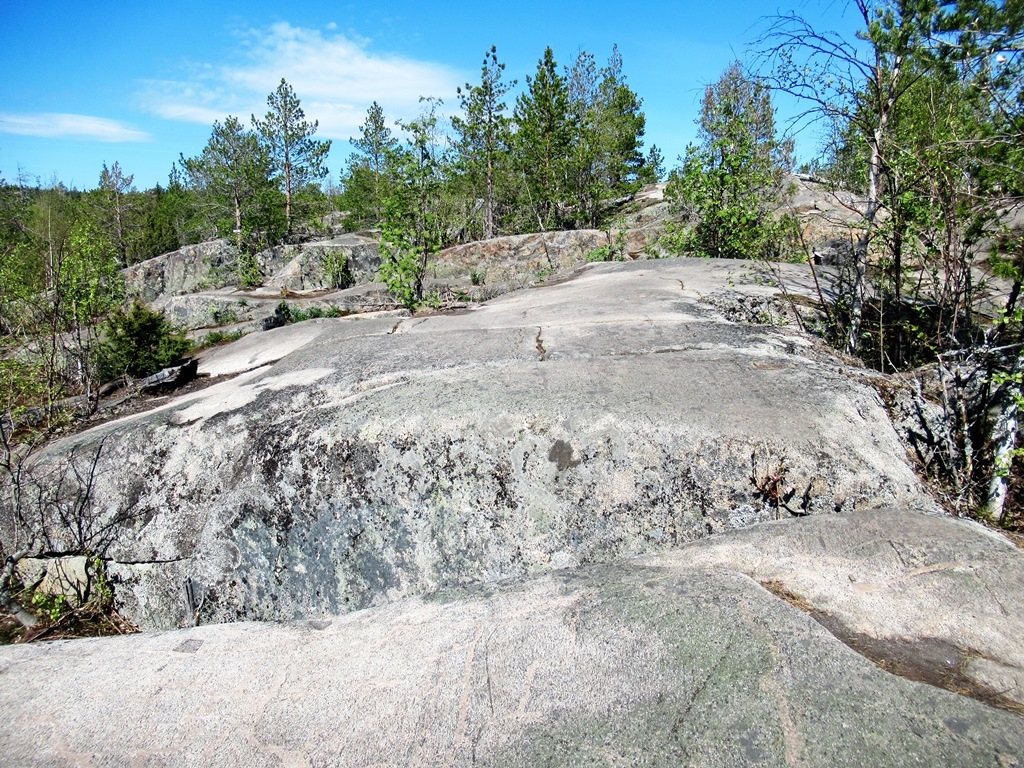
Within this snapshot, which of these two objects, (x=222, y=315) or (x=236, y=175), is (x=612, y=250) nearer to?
(x=222, y=315)

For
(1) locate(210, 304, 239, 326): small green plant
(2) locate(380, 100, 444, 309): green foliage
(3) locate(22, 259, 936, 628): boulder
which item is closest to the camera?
(3) locate(22, 259, 936, 628): boulder

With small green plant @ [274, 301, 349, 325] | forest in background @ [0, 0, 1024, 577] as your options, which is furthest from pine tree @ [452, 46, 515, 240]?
small green plant @ [274, 301, 349, 325]

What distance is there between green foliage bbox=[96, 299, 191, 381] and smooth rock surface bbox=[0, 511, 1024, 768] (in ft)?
28.5

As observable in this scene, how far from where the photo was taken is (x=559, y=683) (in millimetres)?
2293

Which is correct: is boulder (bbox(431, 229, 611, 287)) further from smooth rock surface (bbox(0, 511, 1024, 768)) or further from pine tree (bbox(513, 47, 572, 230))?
smooth rock surface (bbox(0, 511, 1024, 768))

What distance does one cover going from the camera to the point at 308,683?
2482 millimetres

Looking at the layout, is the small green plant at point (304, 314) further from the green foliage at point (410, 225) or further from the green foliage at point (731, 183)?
the green foliage at point (731, 183)

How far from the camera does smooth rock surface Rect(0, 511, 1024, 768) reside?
77.3 inches

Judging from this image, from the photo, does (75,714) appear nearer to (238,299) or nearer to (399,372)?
(399,372)

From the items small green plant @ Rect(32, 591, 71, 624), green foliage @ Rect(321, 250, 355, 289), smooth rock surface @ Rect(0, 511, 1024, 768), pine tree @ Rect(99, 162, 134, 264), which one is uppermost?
pine tree @ Rect(99, 162, 134, 264)

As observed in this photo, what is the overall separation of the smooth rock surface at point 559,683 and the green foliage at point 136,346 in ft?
28.5

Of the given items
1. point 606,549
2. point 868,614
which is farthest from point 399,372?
point 868,614

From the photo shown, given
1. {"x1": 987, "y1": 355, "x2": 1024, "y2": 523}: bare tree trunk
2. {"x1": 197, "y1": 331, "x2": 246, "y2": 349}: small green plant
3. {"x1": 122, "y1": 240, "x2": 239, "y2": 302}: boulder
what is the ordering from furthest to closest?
{"x1": 122, "y1": 240, "x2": 239, "y2": 302}: boulder
{"x1": 197, "y1": 331, "x2": 246, "y2": 349}: small green plant
{"x1": 987, "y1": 355, "x2": 1024, "y2": 523}: bare tree trunk

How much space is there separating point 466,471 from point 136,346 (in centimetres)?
965
